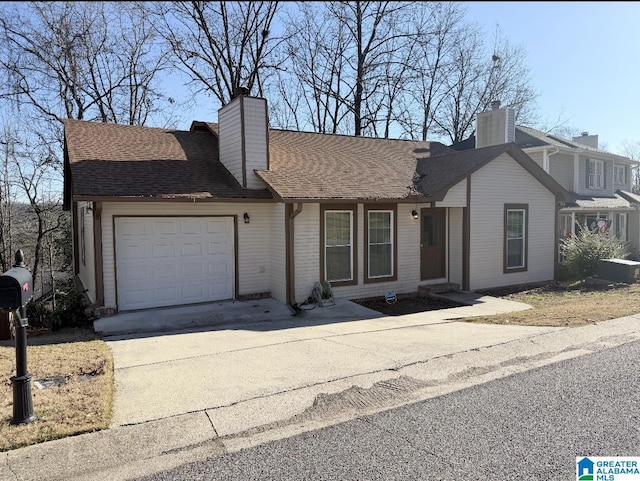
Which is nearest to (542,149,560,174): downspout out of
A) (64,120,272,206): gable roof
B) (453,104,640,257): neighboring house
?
(453,104,640,257): neighboring house

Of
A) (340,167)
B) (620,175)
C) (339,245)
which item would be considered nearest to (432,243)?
(339,245)

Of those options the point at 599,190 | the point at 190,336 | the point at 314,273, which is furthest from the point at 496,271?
the point at 599,190

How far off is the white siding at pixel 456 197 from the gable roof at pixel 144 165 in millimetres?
4835

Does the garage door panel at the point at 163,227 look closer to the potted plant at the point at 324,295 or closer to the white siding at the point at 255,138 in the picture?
the white siding at the point at 255,138

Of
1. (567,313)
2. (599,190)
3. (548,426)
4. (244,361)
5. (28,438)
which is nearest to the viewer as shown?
(28,438)

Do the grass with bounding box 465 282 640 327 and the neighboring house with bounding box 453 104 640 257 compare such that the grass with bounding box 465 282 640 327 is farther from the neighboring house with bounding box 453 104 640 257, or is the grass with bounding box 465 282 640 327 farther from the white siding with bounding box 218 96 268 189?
the white siding with bounding box 218 96 268 189

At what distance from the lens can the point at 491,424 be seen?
175 inches

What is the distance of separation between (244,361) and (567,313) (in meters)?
7.02

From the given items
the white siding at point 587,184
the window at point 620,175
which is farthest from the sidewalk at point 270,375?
the window at point 620,175

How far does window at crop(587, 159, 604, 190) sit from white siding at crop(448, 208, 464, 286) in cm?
1207

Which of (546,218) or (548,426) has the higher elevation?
(546,218)

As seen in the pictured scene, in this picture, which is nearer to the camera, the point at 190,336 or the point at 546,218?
the point at 190,336

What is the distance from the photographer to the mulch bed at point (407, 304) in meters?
11.1

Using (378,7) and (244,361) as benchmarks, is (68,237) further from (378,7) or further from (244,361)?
(378,7)
